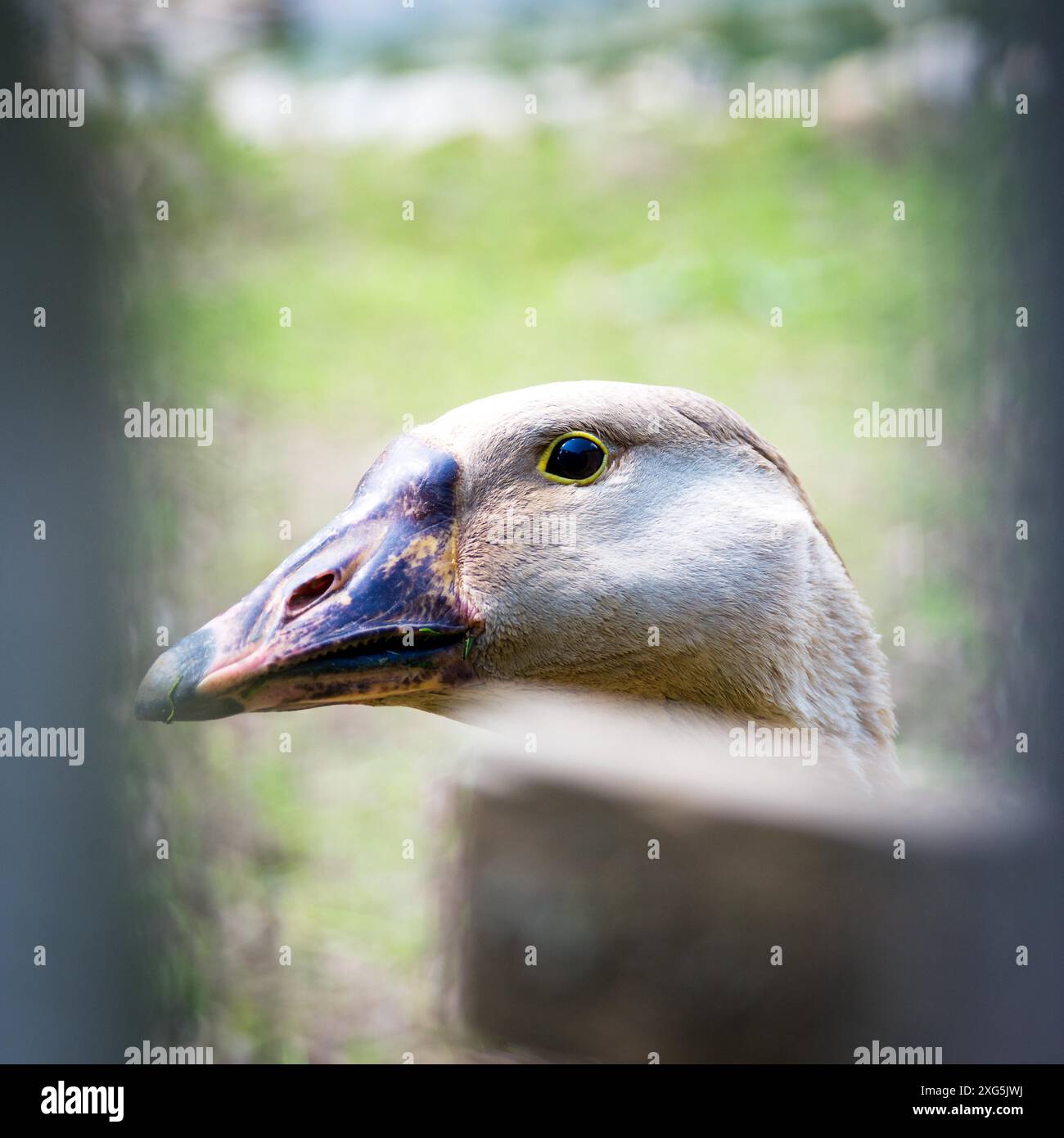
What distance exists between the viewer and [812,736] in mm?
1752

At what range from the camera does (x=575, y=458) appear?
1.67m

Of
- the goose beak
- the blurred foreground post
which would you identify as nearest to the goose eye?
the goose beak

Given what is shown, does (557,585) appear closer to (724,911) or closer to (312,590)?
(312,590)

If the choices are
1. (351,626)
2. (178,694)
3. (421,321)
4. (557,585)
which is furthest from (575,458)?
(421,321)

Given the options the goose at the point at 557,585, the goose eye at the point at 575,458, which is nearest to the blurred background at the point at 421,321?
the goose at the point at 557,585

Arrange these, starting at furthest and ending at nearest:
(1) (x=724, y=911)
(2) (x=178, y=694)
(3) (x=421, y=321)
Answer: (3) (x=421, y=321), (2) (x=178, y=694), (1) (x=724, y=911)

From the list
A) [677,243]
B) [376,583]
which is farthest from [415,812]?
[677,243]

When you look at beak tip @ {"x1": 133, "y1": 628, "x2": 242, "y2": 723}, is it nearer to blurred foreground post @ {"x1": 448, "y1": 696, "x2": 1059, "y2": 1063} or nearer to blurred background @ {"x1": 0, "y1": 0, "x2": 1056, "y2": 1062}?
blurred background @ {"x1": 0, "y1": 0, "x2": 1056, "y2": 1062}

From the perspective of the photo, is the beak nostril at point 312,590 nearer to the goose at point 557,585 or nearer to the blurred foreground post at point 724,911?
the goose at point 557,585

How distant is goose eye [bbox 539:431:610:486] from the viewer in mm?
1661

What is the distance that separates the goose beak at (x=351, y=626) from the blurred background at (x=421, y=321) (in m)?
0.16

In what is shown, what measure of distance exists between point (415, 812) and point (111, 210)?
191cm

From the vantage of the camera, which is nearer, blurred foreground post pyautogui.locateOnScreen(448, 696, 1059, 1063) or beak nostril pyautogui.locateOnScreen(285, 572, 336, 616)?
blurred foreground post pyautogui.locateOnScreen(448, 696, 1059, 1063)

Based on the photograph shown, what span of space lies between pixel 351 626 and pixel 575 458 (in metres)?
0.44
